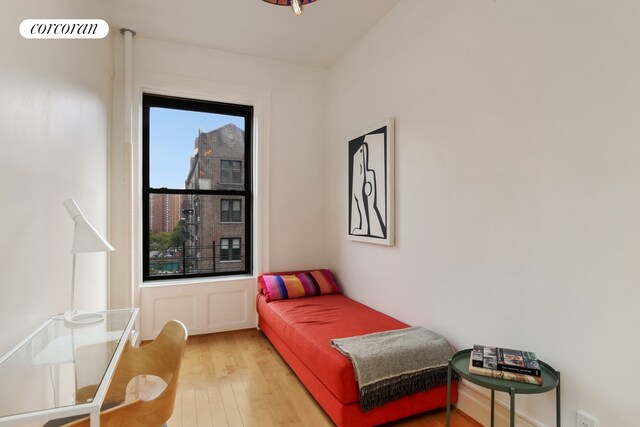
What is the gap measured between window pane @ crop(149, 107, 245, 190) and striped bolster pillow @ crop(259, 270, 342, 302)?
1175mm

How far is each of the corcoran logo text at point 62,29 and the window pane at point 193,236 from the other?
1.93 m

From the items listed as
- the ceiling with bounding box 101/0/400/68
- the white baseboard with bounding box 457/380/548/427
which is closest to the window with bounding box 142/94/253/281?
the ceiling with bounding box 101/0/400/68

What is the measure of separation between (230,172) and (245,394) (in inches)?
88.6

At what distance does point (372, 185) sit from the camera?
3.06 meters

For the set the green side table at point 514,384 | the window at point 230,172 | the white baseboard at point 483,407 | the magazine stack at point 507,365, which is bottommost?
the white baseboard at point 483,407

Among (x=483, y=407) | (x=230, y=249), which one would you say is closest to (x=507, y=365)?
(x=483, y=407)

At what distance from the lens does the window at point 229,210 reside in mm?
3766

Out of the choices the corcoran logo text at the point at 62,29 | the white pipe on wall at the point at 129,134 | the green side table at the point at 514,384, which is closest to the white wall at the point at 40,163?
the corcoran logo text at the point at 62,29

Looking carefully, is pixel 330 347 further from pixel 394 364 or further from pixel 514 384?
pixel 514 384

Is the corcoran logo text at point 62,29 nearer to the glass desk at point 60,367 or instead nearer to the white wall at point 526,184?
the glass desk at point 60,367

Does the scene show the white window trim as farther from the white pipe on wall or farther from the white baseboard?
the white baseboard

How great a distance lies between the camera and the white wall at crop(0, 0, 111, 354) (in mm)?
1335

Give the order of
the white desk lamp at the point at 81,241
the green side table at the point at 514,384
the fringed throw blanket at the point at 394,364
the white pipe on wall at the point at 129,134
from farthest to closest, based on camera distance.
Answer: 1. the white pipe on wall at the point at 129,134
2. the fringed throw blanket at the point at 394,364
3. the white desk lamp at the point at 81,241
4. the green side table at the point at 514,384

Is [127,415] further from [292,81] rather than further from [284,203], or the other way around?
[292,81]
